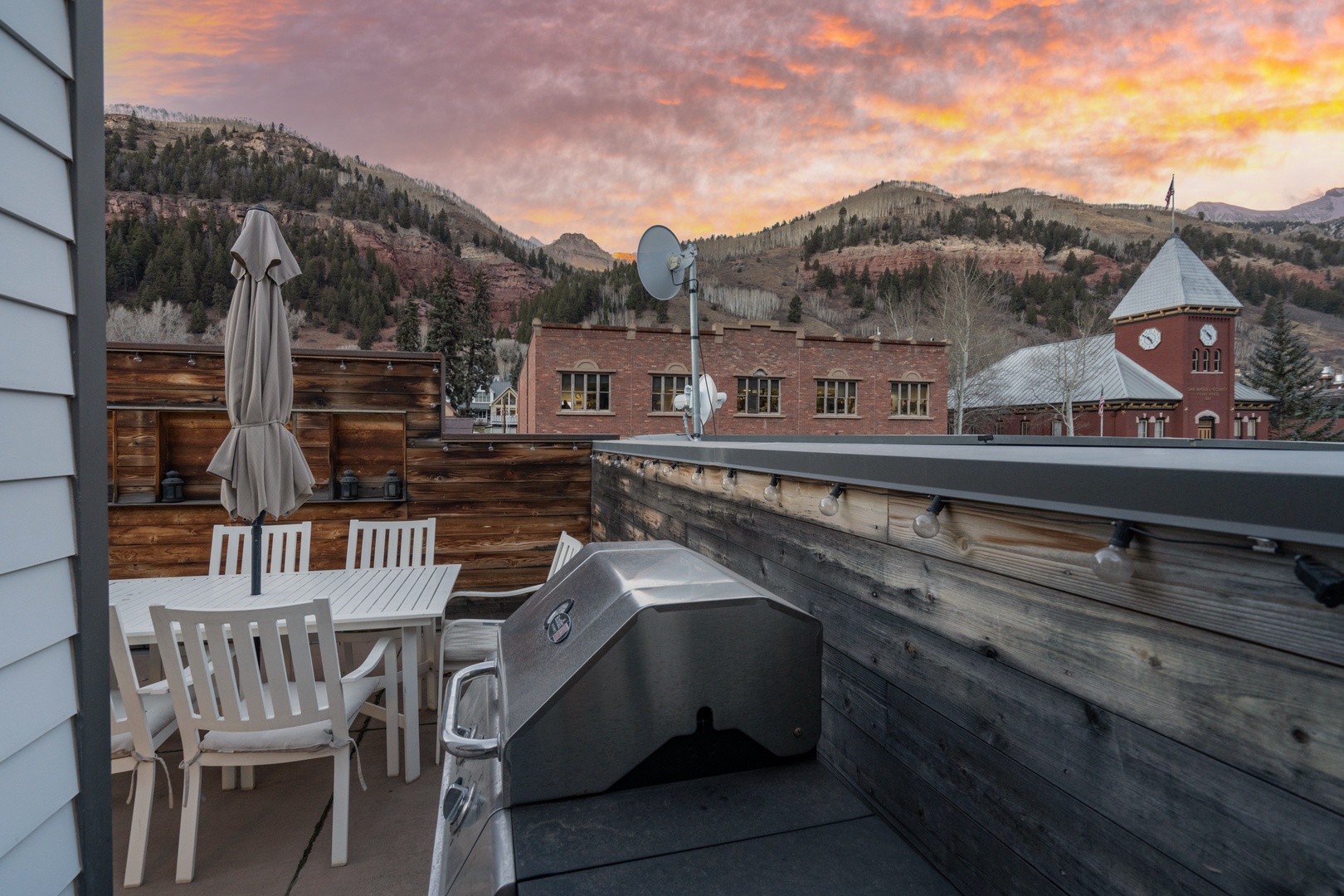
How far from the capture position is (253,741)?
2.16 metres

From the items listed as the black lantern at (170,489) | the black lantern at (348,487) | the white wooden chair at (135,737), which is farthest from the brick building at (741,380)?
the white wooden chair at (135,737)

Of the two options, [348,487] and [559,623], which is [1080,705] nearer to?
[559,623]

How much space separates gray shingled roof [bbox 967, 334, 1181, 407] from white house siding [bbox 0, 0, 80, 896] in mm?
29153

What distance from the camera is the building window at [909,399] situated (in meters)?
21.3

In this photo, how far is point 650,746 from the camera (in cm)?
104

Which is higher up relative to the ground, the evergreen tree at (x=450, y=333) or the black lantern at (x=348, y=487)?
the evergreen tree at (x=450, y=333)

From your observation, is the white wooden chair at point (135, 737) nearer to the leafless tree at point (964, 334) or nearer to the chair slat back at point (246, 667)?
the chair slat back at point (246, 667)

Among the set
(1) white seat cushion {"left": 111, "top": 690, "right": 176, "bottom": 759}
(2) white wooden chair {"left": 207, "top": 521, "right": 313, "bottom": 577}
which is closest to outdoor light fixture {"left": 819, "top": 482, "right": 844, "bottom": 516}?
(1) white seat cushion {"left": 111, "top": 690, "right": 176, "bottom": 759}

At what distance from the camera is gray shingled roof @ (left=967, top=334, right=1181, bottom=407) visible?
25.9m

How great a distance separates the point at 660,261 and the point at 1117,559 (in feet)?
11.3

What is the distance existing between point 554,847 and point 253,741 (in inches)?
72.3

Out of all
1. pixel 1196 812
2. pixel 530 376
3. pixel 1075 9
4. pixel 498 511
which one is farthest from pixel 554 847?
pixel 1075 9

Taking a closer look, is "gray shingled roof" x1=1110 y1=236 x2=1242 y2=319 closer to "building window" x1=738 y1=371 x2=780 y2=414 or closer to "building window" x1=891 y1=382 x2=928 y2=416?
"building window" x1=891 y1=382 x2=928 y2=416

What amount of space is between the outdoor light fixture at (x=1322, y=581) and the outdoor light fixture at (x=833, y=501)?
0.84 meters
